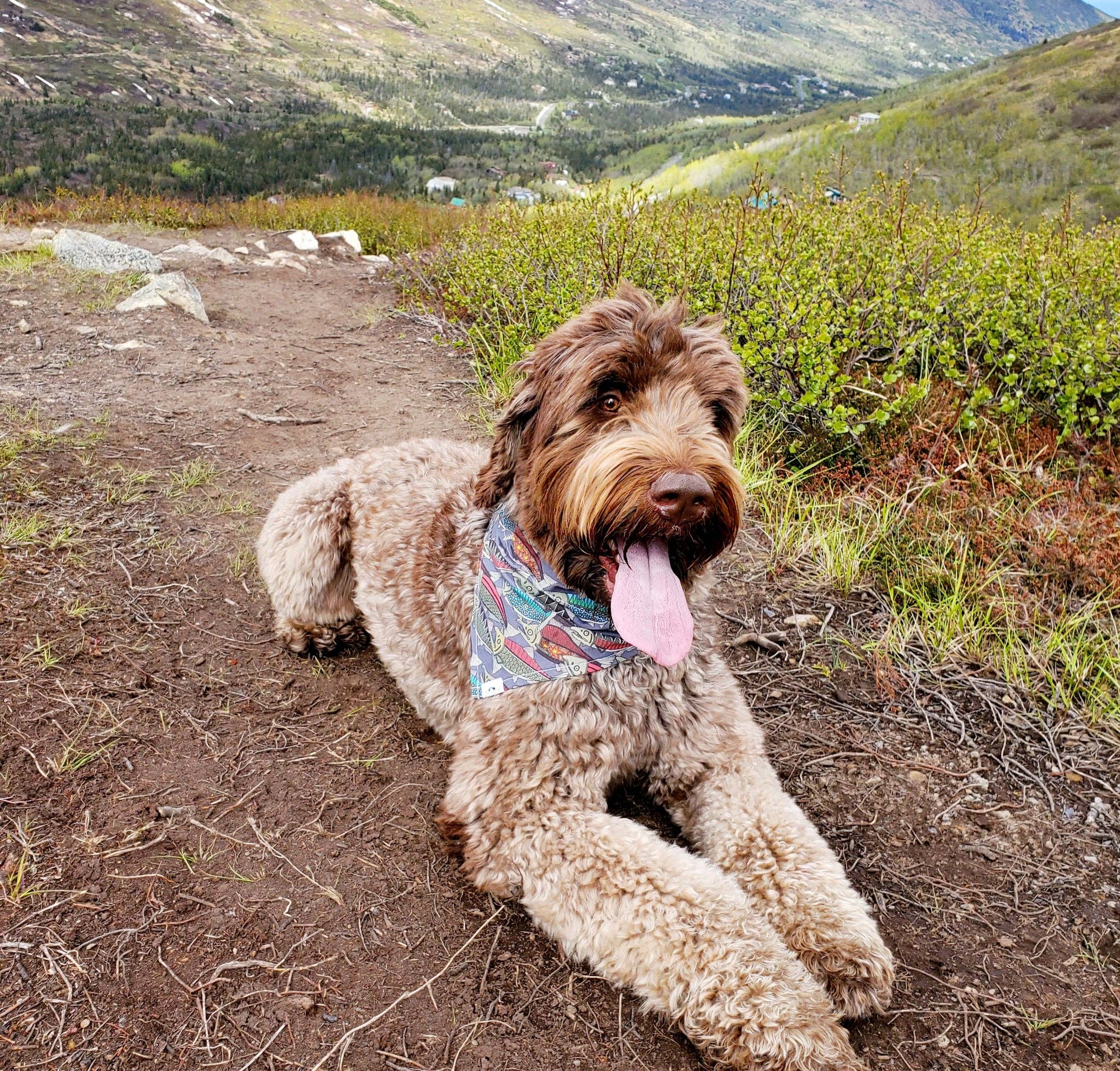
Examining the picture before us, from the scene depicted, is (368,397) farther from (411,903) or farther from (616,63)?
(616,63)

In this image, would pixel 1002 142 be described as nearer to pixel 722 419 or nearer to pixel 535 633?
pixel 722 419

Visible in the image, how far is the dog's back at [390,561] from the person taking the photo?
3.50m

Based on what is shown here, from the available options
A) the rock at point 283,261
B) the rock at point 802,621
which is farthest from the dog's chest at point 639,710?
the rock at point 283,261

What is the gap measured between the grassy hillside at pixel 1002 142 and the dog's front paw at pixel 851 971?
2482cm

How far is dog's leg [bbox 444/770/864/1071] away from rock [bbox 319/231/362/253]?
47.9 ft

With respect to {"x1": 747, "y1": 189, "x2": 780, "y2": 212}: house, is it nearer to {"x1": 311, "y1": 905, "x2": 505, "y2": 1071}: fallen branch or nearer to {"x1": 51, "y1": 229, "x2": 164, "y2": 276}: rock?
{"x1": 311, "y1": 905, "x2": 505, "y2": 1071}: fallen branch

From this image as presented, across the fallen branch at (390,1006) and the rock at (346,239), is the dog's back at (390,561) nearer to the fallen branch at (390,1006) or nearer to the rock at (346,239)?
the fallen branch at (390,1006)

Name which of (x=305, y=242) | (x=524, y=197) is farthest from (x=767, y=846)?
(x=305, y=242)

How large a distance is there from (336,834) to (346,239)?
1475 centimetres

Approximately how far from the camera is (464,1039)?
2.41 metres

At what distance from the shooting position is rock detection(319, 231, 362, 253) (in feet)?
50.3

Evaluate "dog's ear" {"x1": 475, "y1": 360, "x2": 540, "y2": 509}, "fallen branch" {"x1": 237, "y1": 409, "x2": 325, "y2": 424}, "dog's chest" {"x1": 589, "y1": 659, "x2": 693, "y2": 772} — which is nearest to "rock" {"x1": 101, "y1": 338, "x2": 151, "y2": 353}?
"fallen branch" {"x1": 237, "y1": 409, "x2": 325, "y2": 424}

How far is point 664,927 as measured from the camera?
2.45 metres

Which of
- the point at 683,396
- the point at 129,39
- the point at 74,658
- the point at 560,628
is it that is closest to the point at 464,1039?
the point at 560,628
